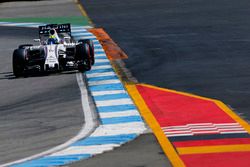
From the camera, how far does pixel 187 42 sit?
89.7 feet

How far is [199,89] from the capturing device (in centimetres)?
1753

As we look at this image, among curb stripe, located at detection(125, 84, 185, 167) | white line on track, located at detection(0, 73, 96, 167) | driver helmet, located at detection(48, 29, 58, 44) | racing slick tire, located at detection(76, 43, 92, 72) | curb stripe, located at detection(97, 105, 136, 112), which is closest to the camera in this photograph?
curb stripe, located at detection(125, 84, 185, 167)

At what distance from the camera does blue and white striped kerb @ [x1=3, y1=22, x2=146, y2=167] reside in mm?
11781

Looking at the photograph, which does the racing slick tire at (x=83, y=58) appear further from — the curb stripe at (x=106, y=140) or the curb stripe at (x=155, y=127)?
the curb stripe at (x=106, y=140)

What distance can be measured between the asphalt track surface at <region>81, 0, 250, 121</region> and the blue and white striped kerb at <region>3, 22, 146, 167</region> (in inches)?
36.0

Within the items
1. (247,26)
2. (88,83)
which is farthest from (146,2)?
(88,83)

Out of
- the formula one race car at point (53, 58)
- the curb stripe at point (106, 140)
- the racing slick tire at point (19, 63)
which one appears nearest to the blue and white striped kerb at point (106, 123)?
the curb stripe at point (106, 140)

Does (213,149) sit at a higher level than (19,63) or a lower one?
higher

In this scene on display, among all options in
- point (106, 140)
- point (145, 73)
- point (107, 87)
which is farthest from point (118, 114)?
point (145, 73)

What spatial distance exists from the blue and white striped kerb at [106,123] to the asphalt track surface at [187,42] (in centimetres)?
91

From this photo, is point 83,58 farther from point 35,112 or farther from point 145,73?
point 35,112

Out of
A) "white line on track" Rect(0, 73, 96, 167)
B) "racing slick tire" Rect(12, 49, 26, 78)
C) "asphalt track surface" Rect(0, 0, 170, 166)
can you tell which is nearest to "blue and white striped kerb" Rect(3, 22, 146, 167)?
"white line on track" Rect(0, 73, 96, 167)

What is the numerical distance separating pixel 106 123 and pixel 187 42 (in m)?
13.3

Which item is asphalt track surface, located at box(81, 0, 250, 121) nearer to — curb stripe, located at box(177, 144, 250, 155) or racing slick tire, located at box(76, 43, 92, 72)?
racing slick tire, located at box(76, 43, 92, 72)
